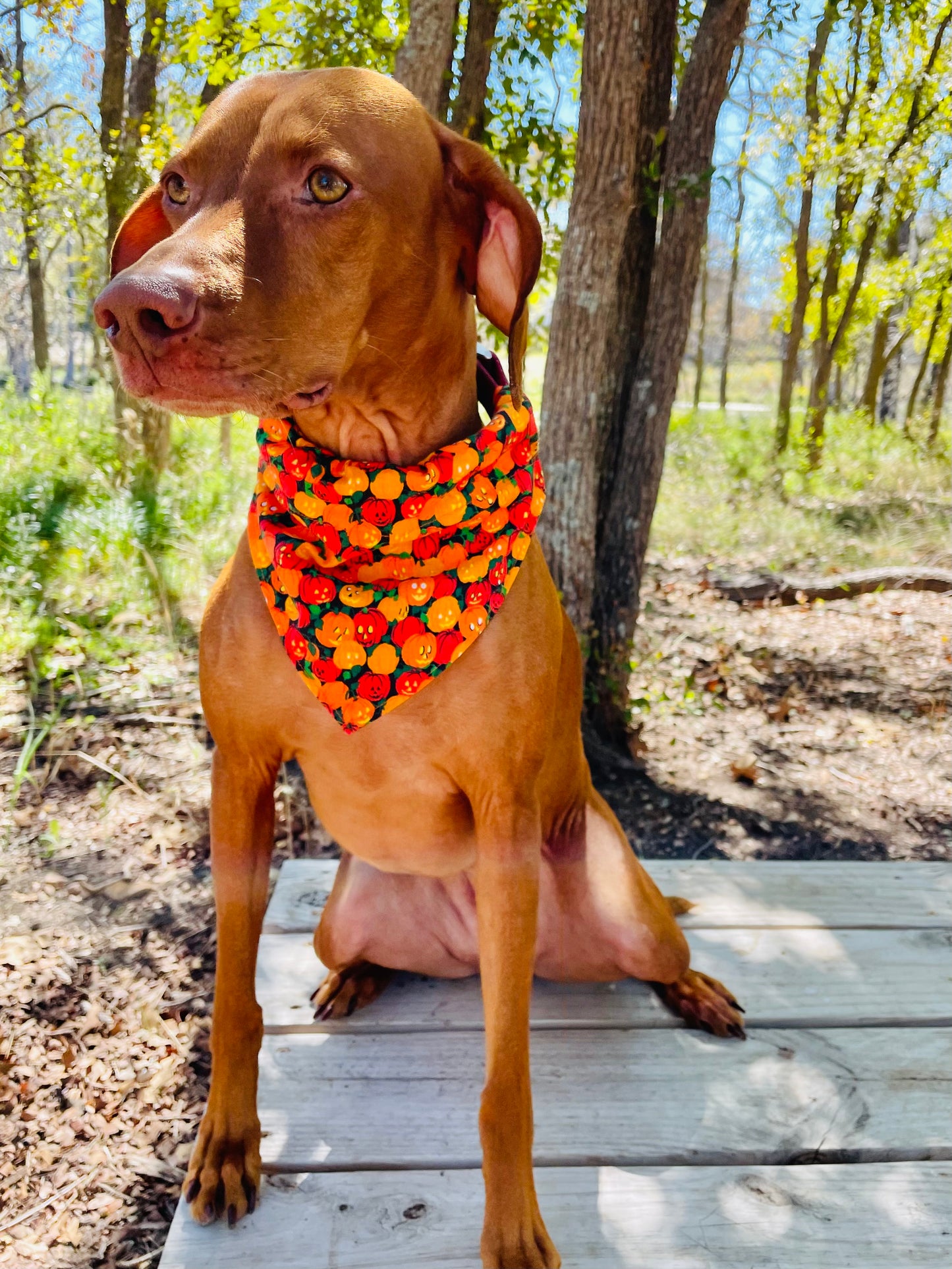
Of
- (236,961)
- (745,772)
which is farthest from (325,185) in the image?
(745,772)

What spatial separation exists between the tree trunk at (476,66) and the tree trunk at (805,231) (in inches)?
131

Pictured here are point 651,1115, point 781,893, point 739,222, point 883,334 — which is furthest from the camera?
point 883,334

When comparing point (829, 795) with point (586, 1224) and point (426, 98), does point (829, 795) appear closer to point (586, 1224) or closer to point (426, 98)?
point (586, 1224)

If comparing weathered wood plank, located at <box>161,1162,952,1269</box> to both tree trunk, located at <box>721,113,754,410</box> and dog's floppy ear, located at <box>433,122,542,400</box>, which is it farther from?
tree trunk, located at <box>721,113,754,410</box>

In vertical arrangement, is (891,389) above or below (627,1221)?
above

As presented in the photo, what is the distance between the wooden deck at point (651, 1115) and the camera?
67.0 inches

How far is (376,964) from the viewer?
7.68 feet

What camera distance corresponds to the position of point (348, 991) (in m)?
2.27

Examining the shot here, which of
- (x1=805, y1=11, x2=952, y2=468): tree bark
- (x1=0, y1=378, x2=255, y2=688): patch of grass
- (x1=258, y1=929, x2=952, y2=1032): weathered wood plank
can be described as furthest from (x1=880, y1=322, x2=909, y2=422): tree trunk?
(x1=258, y1=929, x2=952, y2=1032): weathered wood plank

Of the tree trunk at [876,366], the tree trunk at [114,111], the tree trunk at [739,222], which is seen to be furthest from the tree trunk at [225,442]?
the tree trunk at [876,366]

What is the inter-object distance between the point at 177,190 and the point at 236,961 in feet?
4.37

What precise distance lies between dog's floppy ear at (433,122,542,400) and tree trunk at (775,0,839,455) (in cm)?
566

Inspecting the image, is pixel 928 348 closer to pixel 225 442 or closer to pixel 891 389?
pixel 891 389

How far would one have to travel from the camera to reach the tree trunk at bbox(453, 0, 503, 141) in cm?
375
